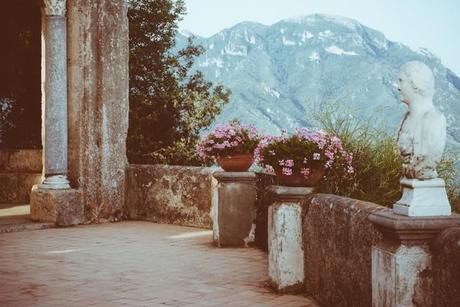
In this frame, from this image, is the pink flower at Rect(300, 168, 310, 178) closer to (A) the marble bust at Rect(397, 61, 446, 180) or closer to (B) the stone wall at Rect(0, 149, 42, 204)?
(A) the marble bust at Rect(397, 61, 446, 180)

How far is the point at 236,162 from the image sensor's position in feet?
22.3

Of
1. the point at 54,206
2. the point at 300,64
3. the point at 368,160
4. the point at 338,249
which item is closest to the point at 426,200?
the point at 338,249

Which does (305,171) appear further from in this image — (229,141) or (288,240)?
(229,141)

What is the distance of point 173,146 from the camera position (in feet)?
45.9

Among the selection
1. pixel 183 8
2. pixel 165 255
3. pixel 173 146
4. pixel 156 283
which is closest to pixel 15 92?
pixel 173 146

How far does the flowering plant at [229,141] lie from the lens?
6.72 metres

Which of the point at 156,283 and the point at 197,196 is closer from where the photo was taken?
the point at 156,283

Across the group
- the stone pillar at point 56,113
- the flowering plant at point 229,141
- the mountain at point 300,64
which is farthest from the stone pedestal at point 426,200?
the mountain at point 300,64

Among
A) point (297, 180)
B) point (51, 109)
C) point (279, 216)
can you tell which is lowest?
point (279, 216)

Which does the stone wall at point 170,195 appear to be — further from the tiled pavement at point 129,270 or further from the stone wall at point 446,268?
the stone wall at point 446,268

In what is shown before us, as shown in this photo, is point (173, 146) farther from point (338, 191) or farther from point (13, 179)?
point (338, 191)

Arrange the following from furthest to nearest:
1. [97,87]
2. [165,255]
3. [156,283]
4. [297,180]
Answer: [97,87]
[165,255]
[156,283]
[297,180]

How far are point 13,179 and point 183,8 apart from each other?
6.40m

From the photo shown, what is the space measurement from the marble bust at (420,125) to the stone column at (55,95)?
666 centimetres
